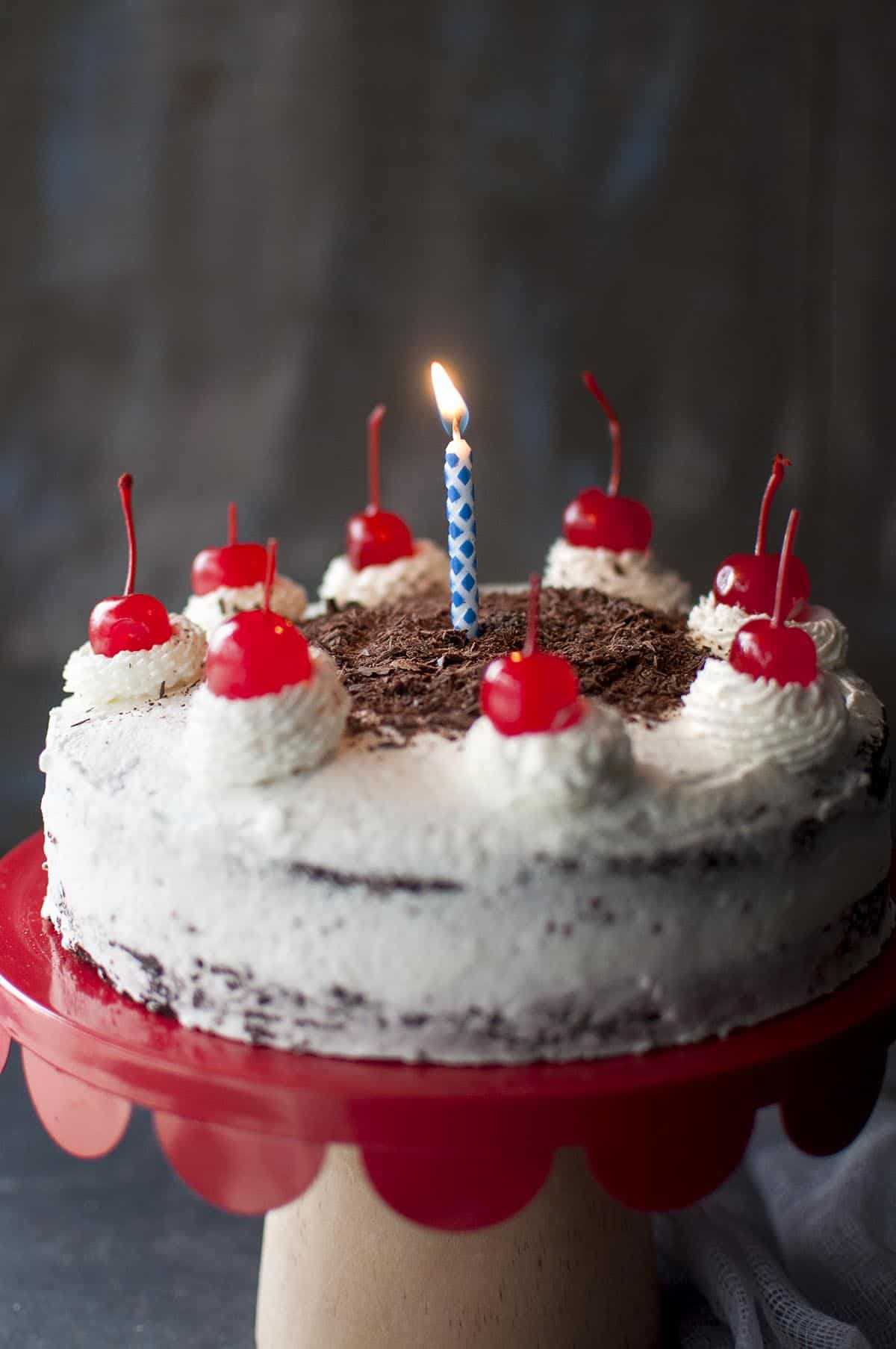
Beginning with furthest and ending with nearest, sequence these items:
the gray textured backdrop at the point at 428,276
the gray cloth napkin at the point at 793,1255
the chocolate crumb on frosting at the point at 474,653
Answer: the gray textured backdrop at the point at 428,276, the gray cloth napkin at the point at 793,1255, the chocolate crumb on frosting at the point at 474,653

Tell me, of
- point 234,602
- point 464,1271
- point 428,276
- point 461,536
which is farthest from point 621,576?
point 428,276

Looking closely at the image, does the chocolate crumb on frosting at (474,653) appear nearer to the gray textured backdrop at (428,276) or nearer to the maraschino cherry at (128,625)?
the maraschino cherry at (128,625)

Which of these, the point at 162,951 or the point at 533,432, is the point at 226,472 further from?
the point at 162,951

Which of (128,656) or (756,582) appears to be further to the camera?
(756,582)

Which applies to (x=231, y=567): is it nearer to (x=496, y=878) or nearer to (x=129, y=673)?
(x=129, y=673)

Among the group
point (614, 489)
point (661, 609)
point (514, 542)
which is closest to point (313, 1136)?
point (661, 609)

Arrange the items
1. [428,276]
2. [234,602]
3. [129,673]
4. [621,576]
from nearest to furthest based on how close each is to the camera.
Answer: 1. [129,673]
2. [234,602]
3. [621,576]
4. [428,276]

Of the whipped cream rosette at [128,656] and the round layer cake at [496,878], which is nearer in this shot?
the round layer cake at [496,878]

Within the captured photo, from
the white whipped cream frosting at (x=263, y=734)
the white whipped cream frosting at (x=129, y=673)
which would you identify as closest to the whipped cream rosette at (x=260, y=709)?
the white whipped cream frosting at (x=263, y=734)
